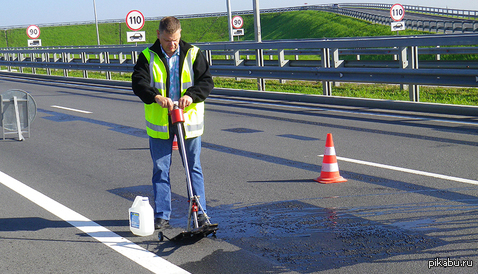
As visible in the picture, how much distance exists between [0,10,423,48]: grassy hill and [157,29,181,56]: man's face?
165ft

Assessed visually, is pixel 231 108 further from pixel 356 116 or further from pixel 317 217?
pixel 317 217

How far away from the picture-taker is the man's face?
187 inches

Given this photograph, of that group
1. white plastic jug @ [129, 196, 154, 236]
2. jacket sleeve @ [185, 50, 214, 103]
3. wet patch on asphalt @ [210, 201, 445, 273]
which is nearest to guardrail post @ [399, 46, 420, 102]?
wet patch on asphalt @ [210, 201, 445, 273]

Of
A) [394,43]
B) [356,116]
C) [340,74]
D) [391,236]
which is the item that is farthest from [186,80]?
[340,74]

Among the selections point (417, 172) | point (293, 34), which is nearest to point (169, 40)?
point (417, 172)

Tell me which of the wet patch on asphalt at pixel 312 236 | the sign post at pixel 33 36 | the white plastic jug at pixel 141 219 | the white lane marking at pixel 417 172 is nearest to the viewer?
the wet patch on asphalt at pixel 312 236

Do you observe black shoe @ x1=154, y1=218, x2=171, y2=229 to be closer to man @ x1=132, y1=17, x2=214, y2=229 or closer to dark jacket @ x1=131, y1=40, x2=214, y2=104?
man @ x1=132, y1=17, x2=214, y2=229

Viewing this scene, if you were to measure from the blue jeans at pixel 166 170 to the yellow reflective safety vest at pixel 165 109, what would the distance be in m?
0.09

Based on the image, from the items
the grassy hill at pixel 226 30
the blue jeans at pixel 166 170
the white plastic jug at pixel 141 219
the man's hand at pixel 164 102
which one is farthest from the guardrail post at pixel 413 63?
the grassy hill at pixel 226 30

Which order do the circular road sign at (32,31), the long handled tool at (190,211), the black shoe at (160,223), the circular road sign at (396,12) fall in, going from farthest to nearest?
1. the circular road sign at (32,31)
2. the circular road sign at (396,12)
3. the black shoe at (160,223)
4. the long handled tool at (190,211)

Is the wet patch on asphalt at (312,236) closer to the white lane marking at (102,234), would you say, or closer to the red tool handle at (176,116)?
the white lane marking at (102,234)

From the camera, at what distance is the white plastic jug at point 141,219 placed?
4.77m

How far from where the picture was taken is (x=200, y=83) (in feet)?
16.1

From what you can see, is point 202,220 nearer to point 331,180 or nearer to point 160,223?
point 160,223
